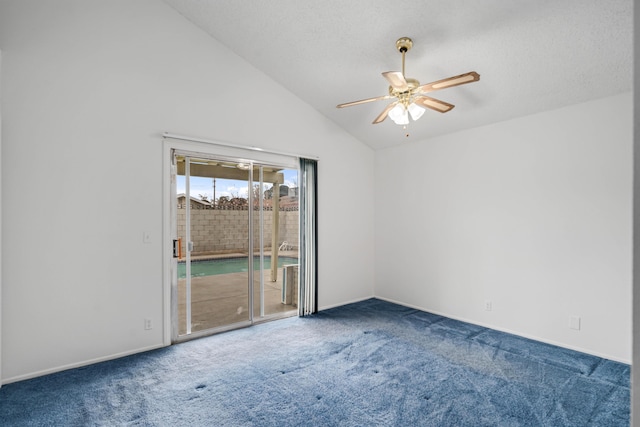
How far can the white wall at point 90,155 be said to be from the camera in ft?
8.86

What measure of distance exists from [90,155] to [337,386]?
303 cm

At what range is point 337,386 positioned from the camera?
2633 mm

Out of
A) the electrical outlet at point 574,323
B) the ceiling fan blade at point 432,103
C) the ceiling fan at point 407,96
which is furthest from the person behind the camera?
the electrical outlet at point 574,323

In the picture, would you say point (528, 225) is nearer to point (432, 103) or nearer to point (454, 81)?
point (432, 103)

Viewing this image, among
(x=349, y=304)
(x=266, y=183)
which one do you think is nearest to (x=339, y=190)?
(x=266, y=183)

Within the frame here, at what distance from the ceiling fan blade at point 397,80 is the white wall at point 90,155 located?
209 cm

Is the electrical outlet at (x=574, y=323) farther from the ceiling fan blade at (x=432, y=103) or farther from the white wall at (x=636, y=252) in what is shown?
the white wall at (x=636, y=252)

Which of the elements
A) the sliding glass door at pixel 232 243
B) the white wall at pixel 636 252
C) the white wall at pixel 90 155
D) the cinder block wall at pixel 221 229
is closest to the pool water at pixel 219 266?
the sliding glass door at pixel 232 243

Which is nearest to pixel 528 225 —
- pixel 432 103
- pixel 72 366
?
pixel 432 103

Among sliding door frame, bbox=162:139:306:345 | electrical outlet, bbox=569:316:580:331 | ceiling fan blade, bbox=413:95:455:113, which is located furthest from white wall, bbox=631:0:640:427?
sliding door frame, bbox=162:139:306:345

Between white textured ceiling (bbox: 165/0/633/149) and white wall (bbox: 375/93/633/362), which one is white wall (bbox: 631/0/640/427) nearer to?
white textured ceiling (bbox: 165/0/633/149)

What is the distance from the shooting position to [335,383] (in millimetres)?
2678

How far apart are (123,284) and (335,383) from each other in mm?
2244

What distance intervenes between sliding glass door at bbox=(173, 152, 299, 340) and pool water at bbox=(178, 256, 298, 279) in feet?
0.04
